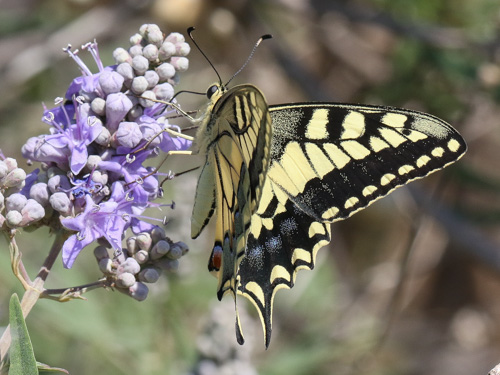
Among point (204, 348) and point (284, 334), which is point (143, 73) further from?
point (284, 334)

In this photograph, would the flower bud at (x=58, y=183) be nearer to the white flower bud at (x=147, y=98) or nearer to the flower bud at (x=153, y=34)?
the white flower bud at (x=147, y=98)

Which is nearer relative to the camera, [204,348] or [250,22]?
[204,348]

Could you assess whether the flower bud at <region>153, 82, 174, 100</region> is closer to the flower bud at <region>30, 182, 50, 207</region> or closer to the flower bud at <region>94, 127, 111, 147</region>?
the flower bud at <region>94, 127, 111, 147</region>

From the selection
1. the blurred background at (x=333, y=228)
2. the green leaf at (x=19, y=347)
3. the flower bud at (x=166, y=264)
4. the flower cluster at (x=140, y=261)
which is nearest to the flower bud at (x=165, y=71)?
the flower cluster at (x=140, y=261)

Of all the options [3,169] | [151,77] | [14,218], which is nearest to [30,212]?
[14,218]

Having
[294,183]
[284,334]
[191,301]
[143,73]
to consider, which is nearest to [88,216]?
[143,73]
